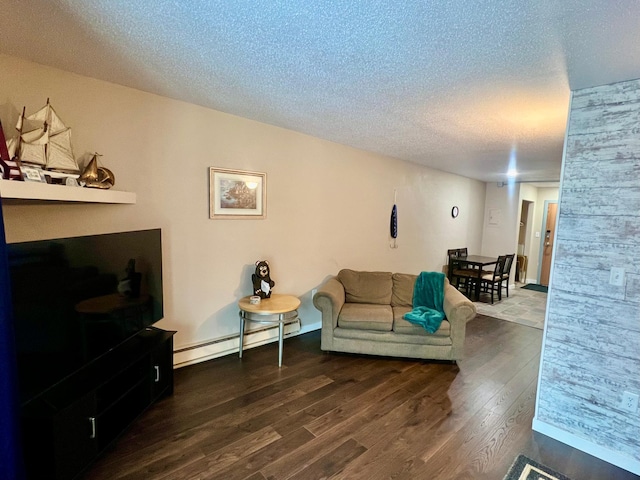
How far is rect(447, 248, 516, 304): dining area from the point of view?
5.62m

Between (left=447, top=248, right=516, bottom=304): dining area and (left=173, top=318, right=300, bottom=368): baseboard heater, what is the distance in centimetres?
380

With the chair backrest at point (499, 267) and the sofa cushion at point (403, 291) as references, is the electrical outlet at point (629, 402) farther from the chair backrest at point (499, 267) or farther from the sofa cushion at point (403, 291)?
the chair backrest at point (499, 267)

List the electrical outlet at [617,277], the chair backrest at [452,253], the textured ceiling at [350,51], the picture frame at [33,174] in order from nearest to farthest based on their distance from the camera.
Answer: the textured ceiling at [350,51]
the picture frame at [33,174]
the electrical outlet at [617,277]
the chair backrest at [452,253]

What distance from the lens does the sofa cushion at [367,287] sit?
12.1 ft

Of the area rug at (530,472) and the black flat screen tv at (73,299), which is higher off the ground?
the black flat screen tv at (73,299)

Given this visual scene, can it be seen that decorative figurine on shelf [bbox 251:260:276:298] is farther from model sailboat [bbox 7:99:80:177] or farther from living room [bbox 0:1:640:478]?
model sailboat [bbox 7:99:80:177]

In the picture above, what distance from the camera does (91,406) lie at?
66.0 inches

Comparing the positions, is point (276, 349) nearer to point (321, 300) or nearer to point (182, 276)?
point (321, 300)

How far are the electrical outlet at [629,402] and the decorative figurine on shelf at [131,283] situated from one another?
335 centimetres

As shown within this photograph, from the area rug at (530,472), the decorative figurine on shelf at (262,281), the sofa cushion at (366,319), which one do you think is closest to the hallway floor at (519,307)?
the sofa cushion at (366,319)

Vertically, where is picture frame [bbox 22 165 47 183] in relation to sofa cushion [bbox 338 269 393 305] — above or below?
above

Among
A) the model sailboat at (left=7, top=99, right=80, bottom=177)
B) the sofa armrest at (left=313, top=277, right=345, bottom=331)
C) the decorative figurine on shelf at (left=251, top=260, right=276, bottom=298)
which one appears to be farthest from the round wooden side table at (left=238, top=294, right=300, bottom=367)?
the model sailboat at (left=7, top=99, right=80, bottom=177)

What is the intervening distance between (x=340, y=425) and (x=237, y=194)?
226cm

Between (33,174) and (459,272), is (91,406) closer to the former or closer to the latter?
(33,174)
